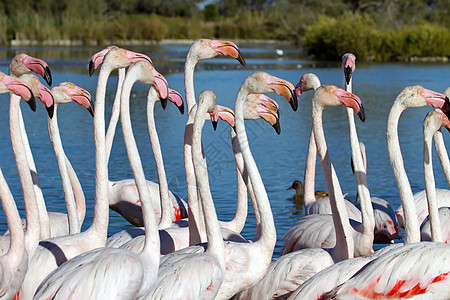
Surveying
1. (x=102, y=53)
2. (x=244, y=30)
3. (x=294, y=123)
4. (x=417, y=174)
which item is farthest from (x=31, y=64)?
(x=244, y=30)

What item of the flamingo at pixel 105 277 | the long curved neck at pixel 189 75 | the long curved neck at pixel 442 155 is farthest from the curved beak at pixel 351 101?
the flamingo at pixel 105 277

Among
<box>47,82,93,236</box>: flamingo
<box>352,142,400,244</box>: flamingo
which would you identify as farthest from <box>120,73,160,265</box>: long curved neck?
<box>352,142,400,244</box>: flamingo

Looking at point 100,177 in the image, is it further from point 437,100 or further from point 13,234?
point 437,100

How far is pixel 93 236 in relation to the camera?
210 inches

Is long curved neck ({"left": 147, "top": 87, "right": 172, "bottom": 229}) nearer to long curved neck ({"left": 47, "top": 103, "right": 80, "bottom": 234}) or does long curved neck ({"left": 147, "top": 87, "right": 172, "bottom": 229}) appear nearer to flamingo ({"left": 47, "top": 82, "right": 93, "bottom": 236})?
flamingo ({"left": 47, "top": 82, "right": 93, "bottom": 236})

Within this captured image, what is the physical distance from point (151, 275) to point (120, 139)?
9.52 metres

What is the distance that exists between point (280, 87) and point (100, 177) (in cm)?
148

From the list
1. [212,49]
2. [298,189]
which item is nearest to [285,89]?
[212,49]

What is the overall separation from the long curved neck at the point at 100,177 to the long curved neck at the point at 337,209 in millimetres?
1673

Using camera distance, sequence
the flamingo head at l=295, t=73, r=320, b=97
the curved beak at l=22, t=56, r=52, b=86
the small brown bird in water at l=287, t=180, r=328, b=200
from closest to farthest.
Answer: the curved beak at l=22, t=56, r=52, b=86 → the flamingo head at l=295, t=73, r=320, b=97 → the small brown bird in water at l=287, t=180, r=328, b=200

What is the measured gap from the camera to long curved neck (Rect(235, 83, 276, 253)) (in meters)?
5.22

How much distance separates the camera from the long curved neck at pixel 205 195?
4863mm

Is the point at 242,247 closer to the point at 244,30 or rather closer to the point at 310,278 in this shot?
the point at 310,278

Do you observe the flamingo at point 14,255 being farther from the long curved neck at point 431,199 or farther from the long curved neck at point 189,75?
the long curved neck at point 431,199
